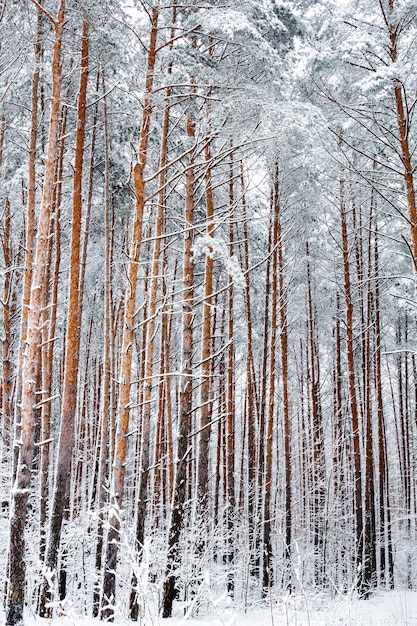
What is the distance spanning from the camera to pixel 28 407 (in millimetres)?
5996

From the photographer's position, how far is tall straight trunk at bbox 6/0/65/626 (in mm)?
5516

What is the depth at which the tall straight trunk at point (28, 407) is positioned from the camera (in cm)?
552

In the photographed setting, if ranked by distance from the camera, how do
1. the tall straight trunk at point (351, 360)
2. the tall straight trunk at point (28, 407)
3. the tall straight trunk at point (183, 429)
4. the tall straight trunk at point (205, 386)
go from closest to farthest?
the tall straight trunk at point (28, 407)
the tall straight trunk at point (183, 429)
the tall straight trunk at point (205, 386)
the tall straight trunk at point (351, 360)

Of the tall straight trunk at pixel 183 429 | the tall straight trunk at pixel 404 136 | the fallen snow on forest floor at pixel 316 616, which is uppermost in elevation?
the tall straight trunk at pixel 404 136

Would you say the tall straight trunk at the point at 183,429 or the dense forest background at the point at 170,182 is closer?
the dense forest background at the point at 170,182

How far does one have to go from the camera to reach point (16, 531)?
5.70 m

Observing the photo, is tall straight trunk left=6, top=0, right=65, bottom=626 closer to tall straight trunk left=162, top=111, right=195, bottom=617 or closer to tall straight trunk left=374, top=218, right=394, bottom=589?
tall straight trunk left=162, top=111, right=195, bottom=617

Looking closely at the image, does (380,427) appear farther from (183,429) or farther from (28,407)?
(28,407)

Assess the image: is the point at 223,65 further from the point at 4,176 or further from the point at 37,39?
the point at 4,176

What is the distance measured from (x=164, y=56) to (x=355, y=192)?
6.82 m

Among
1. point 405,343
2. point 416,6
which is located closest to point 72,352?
point 416,6

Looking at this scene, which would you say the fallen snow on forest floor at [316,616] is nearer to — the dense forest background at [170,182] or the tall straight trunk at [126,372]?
the dense forest background at [170,182]

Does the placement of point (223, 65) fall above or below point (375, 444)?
above

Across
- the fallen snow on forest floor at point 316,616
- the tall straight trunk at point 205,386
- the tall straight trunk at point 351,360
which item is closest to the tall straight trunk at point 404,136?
the tall straight trunk at point 205,386
